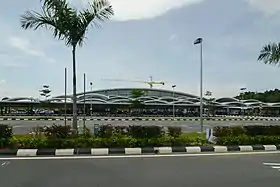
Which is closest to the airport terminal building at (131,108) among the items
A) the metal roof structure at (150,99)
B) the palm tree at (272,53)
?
the metal roof structure at (150,99)

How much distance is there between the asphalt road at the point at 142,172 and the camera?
7.11 meters

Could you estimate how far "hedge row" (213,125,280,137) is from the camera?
14.0 meters

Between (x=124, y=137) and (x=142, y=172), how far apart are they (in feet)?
13.7

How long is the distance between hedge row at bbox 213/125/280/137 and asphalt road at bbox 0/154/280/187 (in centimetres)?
311

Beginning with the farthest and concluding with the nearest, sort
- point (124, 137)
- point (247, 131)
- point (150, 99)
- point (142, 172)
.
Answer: point (150, 99) → point (247, 131) → point (124, 137) → point (142, 172)

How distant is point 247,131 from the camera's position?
14.3 metres

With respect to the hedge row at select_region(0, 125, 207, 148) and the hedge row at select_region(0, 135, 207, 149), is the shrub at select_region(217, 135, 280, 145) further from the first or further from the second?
the hedge row at select_region(0, 135, 207, 149)

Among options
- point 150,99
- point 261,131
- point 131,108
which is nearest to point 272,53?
point 261,131

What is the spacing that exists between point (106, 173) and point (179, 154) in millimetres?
4000

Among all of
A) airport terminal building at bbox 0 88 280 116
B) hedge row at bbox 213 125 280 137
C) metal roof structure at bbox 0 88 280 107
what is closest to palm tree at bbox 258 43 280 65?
hedge row at bbox 213 125 280 137

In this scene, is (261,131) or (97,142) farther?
(261,131)

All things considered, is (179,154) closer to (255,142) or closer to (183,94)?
(255,142)

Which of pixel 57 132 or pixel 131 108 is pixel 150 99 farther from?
pixel 57 132

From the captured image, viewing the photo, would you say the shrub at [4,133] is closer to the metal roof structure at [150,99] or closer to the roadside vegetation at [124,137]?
the roadside vegetation at [124,137]
